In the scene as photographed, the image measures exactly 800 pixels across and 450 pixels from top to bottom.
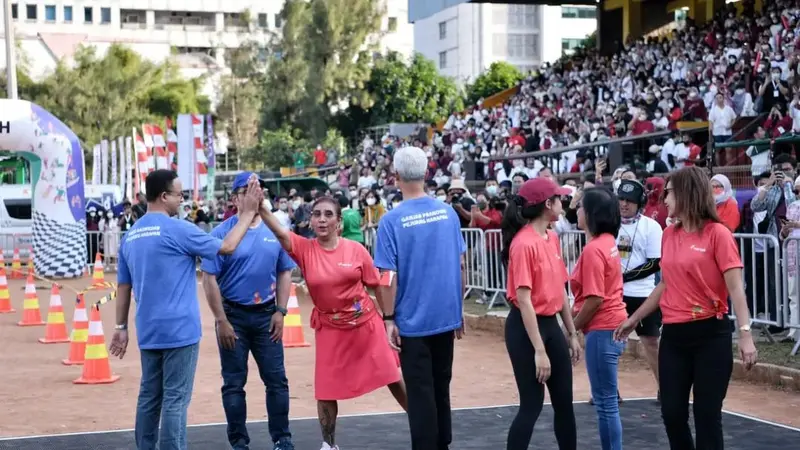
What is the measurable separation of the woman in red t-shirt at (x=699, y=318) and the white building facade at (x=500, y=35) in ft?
229

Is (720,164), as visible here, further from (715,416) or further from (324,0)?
(324,0)

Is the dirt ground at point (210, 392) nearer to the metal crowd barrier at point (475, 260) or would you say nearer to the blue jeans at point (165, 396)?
the metal crowd barrier at point (475, 260)

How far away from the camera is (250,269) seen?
7848mm

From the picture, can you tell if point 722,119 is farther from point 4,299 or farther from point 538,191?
point 538,191

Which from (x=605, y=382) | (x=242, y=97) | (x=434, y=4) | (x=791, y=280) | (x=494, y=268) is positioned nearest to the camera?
(x=605, y=382)

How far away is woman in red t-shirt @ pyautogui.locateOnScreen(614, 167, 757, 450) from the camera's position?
240 inches

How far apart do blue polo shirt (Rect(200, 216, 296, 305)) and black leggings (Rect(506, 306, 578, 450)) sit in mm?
1940

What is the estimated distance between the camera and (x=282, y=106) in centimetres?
5803

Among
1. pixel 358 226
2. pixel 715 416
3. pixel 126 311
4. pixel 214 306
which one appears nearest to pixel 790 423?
pixel 715 416

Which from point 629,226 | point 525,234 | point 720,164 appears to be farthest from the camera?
point 720,164

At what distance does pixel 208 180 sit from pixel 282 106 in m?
24.7

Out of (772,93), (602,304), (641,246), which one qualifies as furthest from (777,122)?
(602,304)

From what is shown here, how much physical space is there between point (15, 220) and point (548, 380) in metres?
26.3

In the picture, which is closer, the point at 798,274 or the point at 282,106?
the point at 798,274
